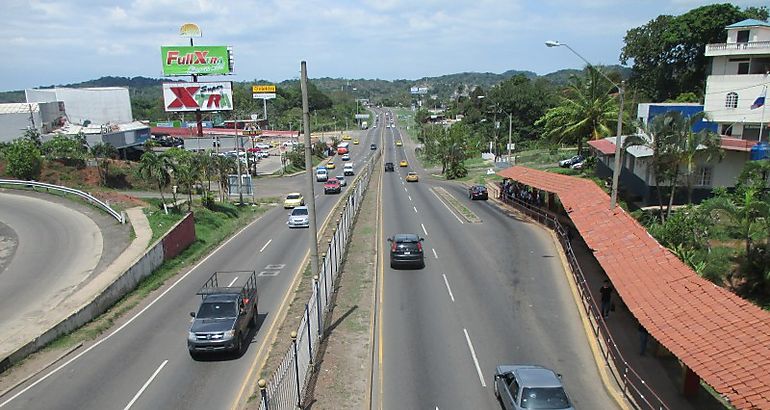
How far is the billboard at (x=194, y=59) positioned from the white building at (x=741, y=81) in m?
A: 56.0

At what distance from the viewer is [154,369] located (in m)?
16.8

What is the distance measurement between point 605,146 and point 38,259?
3775 cm

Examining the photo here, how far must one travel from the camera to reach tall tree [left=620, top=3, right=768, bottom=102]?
243 ft

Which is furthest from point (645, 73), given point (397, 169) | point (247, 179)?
point (247, 179)

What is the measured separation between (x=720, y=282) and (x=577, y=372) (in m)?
9.58

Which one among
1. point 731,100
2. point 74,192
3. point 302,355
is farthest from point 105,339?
point 731,100

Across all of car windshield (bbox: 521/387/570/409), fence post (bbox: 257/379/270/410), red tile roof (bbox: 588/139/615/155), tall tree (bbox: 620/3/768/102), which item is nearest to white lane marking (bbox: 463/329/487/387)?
car windshield (bbox: 521/387/570/409)

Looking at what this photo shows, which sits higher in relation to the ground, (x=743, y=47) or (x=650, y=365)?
(x=743, y=47)

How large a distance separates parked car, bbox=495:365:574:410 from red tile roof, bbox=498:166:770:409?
2777 millimetres

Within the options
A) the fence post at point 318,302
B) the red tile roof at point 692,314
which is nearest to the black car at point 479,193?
the red tile roof at point 692,314

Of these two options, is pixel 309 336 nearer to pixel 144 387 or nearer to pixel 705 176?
pixel 144 387

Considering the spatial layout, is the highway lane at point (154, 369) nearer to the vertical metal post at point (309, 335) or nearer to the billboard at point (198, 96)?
the vertical metal post at point (309, 335)

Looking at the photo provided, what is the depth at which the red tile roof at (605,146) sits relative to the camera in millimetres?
38844

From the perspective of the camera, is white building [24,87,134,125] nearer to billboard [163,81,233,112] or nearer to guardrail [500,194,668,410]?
billboard [163,81,233,112]
